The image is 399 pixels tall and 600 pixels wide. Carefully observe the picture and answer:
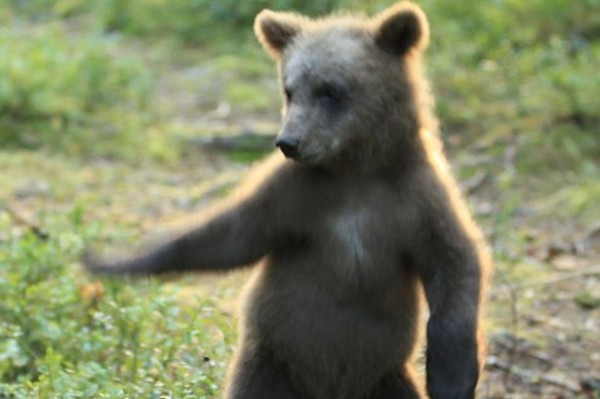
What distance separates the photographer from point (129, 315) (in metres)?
5.59

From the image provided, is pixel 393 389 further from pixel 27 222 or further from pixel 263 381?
pixel 27 222

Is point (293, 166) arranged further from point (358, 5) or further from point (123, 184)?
point (358, 5)

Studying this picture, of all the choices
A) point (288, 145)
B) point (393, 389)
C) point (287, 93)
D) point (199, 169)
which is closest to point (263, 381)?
point (393, 389)

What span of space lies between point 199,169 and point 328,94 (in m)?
4.96

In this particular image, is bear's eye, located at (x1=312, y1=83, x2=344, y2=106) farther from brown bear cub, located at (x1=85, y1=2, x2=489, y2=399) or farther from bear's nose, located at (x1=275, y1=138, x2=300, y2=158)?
bear's nose, located at (x1=275, y1=138, x2=300, y2=158)

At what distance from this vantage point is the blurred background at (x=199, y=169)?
5.73 meters

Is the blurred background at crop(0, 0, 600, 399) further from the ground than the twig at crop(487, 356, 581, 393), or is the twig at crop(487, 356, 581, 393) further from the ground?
the blurred background at crop(0, 0, 600, 399)

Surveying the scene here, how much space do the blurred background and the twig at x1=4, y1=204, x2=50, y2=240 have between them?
0.09 ft

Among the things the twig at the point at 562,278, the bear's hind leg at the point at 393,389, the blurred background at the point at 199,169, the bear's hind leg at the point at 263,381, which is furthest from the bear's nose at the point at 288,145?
the twig at the point at 562,278

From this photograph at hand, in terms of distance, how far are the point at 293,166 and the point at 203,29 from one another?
8382 millimetres

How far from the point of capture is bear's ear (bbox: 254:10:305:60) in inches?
192

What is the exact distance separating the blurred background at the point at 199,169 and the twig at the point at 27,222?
27 mm

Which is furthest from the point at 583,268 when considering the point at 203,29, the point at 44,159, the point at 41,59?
the point at 203,29

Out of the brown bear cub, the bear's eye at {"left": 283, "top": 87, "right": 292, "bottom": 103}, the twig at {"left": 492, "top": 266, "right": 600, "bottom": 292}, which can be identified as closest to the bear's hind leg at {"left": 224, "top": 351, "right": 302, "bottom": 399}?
the brown bear cub
